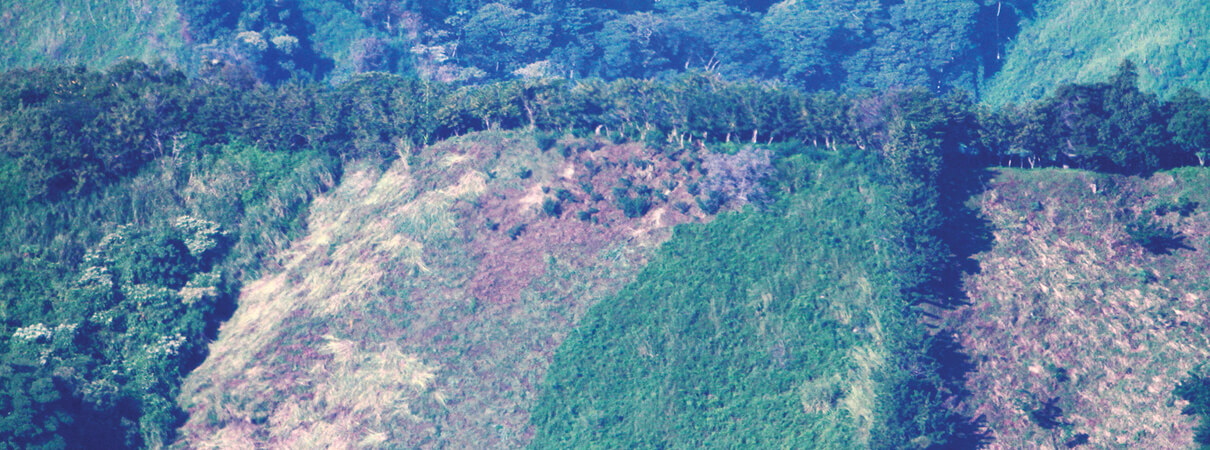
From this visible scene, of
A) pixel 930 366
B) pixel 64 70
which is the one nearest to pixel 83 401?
pixel 64 70

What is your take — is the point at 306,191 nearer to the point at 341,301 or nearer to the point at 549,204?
the point at 341,301

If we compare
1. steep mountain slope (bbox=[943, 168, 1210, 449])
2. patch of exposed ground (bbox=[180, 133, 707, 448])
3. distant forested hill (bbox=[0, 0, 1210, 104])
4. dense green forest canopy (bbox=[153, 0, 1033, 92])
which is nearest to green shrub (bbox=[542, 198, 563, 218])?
patch of exposed ground (bbox=[180, 133, 707, 448])

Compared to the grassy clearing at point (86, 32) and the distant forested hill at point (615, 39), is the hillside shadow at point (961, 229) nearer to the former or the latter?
the distant forested hill at point (615, 39)

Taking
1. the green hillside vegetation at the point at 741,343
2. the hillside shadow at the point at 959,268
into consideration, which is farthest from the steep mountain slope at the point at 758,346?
the hillside shadow at the point at 959,268

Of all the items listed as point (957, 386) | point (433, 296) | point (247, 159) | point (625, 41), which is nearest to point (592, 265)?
point (433, 296)

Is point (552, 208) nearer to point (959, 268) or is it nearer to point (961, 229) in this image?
point (959, 268)

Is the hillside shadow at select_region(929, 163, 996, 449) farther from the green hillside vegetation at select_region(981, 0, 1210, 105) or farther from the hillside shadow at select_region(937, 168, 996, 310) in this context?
the green hillside vegetation at select_region(981, 0, 1210, 105)
